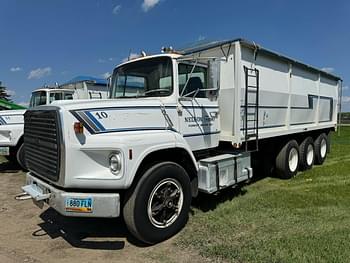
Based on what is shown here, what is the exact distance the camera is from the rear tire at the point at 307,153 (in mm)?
9000

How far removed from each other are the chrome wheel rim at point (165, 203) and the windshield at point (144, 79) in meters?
1.42

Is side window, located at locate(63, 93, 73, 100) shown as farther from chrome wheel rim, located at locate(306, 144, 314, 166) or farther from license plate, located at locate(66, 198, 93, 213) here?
chrome wheel rim, located at locate(306, 144, 314, 166)

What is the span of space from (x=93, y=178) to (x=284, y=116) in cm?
559

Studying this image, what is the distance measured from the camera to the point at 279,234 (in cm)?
449

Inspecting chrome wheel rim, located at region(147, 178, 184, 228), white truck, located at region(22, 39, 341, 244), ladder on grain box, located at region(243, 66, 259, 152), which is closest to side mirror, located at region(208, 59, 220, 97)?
white truck, located at region(22, 39, 341, 244)

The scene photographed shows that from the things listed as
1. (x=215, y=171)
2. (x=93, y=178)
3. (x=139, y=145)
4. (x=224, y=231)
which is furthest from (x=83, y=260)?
(x=215, y=171)

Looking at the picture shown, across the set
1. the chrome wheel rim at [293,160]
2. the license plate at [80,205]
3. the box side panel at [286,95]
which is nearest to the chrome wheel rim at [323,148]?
the box side panel at [286,95]

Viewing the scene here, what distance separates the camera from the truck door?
508 centimetres

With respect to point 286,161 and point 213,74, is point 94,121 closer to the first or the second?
point 213,74

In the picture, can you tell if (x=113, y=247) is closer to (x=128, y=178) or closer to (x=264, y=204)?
(x=128, y=178)

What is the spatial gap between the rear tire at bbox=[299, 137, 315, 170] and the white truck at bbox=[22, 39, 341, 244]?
154cm

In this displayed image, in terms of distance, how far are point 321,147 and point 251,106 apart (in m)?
5.37

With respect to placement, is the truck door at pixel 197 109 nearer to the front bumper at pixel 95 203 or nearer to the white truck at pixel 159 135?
the white truck at pixel 159 135

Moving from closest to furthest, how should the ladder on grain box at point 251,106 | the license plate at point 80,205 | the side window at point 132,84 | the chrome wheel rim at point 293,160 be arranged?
the license plate at point 80,205, the side window at point 132,84, the ladder on grain box at point 251,106, the chrome wheel rim at point 293,160
